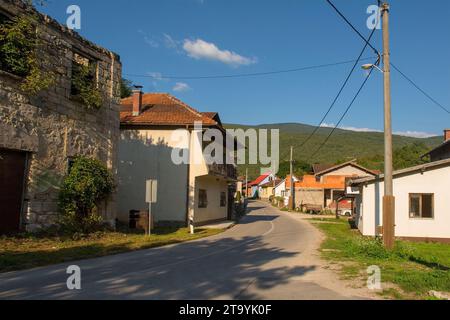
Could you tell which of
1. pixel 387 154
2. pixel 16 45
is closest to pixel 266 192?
pixel 387 154

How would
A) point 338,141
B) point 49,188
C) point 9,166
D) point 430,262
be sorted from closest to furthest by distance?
point 430,262 → point 9,166 → point 49,188 → point 338,141

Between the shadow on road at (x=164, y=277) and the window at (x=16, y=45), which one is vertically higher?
the window at (x=16, y=45)

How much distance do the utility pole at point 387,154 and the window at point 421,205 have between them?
19.2 feet

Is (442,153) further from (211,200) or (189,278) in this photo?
(189,278)

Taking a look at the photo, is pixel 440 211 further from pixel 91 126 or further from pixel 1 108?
pixel 1 108

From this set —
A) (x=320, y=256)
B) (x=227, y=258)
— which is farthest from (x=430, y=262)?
(x=227, y=258)

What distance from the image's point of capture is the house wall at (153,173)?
968 inches

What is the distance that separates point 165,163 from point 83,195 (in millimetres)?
8793

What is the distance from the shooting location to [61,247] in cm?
1370

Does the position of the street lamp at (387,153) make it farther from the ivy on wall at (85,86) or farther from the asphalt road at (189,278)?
the ivy on wall at (85,86)

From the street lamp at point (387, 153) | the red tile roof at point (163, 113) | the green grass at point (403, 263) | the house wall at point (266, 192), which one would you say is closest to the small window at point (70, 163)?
the red tile roof at point (163, 113)

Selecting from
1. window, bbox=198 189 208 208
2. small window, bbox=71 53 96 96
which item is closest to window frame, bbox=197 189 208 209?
window, bbox=198 189 208 208

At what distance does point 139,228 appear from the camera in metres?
21.0
